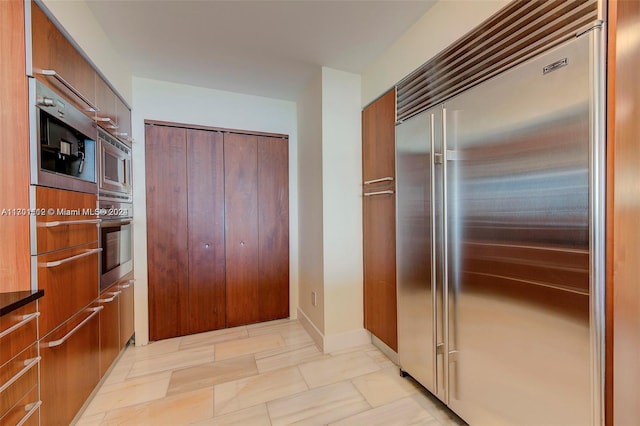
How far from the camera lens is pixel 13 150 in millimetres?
1148

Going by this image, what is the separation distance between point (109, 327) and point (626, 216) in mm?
2913

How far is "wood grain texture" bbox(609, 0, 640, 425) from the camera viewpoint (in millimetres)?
871

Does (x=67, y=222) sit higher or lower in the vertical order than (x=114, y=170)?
lower

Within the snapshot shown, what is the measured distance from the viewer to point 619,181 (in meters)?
0.90

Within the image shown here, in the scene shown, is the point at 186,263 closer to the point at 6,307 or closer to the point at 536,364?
the point at 6,307

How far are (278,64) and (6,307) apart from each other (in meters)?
2.24

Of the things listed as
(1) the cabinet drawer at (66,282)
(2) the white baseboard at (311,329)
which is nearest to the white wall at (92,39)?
(1) the cabinet drawer at (66,282)

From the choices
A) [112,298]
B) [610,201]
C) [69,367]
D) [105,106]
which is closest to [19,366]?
[69,367]

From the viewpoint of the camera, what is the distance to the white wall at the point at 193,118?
2.46 metres

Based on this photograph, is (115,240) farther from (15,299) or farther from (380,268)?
(380,268)

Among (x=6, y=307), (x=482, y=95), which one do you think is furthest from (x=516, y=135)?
(x=6, y=307)

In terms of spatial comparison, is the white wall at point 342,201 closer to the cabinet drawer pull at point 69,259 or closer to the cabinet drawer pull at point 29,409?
the cabinet drawer pull at point 69,259

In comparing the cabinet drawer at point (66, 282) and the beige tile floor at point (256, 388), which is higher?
the cabinet drawer at point (66, 282)

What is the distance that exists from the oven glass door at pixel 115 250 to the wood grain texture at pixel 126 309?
0.27 feet
